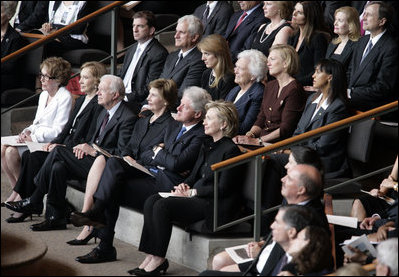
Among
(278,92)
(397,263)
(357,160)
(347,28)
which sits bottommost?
(397,263)

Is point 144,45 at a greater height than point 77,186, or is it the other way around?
point 144,45

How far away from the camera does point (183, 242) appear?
630 cm

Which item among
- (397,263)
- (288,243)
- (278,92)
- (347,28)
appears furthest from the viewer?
(347,28)

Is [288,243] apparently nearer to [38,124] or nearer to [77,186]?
[77,186]

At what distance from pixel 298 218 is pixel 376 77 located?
102 inches

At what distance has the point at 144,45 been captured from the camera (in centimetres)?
833

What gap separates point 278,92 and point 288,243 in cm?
227

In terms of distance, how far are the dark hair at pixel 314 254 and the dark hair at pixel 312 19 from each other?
3061 millimetres

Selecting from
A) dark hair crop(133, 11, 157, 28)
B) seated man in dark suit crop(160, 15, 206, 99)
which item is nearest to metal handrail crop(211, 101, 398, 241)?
seated man in dark suit crop(160, 15, 206, 99)

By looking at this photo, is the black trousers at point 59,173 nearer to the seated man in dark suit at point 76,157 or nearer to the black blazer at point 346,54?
the seated man in dark suit at point 76,157

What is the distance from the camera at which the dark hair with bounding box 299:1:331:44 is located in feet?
25.0

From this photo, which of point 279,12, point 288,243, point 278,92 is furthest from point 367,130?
point 279,12

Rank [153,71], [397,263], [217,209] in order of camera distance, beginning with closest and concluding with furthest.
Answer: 1. [397,263]
2. [217,209]
3. [153,71]

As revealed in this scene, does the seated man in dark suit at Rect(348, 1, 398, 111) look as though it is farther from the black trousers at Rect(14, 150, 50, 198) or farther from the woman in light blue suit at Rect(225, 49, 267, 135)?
the black trousers at Rect(14, 150, 50, 198)
